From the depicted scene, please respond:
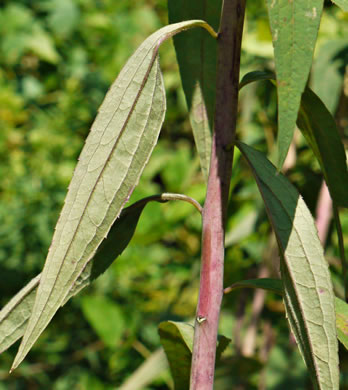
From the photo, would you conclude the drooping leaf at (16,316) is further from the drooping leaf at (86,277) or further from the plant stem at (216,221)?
the plant stem at (216,221)

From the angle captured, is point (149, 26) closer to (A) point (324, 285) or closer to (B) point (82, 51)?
(B) point (82, 51)

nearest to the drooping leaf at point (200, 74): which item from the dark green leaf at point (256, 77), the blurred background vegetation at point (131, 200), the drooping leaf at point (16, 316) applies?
the dark green leaf at point (256, 77)

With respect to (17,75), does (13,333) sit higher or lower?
lower

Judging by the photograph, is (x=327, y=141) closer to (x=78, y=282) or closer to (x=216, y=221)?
(x=216, y=221)

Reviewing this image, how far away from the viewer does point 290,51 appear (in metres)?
0.34

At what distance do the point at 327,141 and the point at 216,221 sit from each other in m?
0.11

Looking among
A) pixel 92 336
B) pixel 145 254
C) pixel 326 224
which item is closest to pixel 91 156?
pixel 326 224

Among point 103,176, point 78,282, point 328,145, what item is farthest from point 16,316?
point 328,145

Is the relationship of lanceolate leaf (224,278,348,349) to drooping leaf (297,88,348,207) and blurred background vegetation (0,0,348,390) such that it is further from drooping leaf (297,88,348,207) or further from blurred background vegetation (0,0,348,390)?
blurred background vegetation (0,0,348,390)

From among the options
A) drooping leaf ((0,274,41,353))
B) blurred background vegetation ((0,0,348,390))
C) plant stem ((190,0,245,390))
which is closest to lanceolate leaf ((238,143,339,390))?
plant stem ((190,0,245,390))

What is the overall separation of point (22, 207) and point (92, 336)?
319 mm

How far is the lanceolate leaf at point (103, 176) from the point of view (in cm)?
38

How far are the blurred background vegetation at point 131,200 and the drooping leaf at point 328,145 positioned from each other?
0.30 metres

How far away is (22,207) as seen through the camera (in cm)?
139
